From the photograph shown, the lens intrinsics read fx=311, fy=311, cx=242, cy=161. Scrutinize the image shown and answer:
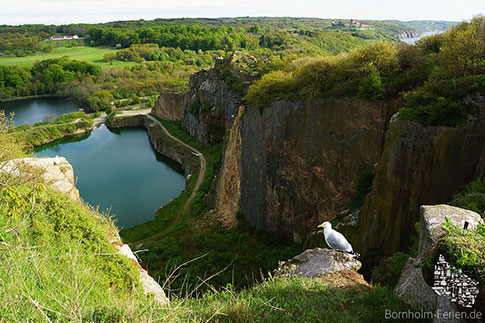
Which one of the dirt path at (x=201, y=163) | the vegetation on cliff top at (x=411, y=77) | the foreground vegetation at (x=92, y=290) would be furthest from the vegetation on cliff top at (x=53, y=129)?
the foreground vegetation at (x=92, y=290)

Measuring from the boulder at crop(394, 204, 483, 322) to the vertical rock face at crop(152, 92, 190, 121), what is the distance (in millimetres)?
41821

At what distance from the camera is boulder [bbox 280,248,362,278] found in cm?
739

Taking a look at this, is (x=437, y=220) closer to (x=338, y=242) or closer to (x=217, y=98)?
(x=338, y=242)

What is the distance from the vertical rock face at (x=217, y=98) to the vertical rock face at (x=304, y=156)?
1308cm

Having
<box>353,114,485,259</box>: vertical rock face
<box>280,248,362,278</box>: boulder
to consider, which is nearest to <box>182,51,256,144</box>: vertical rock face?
<box>353,114,485,259</box>: vertical rock face

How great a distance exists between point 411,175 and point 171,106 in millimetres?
43309

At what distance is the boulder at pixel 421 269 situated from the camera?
461cm

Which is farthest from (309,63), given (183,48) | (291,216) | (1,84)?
(183,48)

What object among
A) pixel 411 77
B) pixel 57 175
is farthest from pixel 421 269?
pixel 57 175

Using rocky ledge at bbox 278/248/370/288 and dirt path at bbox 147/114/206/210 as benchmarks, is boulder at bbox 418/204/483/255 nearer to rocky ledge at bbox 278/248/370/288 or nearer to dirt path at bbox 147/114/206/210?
rocky ledge at bbox 278/248/370/288

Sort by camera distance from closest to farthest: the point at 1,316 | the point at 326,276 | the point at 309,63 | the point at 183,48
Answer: the point at 1,316, the point at 326,276, the point at 309,63, the point at 183,48

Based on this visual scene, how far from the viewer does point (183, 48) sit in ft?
383

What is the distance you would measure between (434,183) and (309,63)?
894cm

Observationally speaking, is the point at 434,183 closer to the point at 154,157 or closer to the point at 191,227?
the point at 191,227
